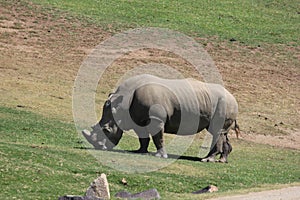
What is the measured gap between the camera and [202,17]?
172ft

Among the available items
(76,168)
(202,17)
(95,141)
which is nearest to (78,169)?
(76,168)

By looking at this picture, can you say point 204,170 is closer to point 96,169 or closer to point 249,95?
point 96,169

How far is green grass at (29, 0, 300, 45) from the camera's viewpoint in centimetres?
4969

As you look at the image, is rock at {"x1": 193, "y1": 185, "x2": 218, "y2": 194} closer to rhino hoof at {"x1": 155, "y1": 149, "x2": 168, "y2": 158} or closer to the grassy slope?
the grassy slope

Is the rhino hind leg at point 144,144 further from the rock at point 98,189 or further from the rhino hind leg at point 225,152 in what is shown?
the rock at point 98,189

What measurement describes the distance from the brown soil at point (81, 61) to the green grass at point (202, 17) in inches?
48.5

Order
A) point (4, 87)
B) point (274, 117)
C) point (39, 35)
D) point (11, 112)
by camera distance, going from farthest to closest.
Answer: point (39, 35)
point (274, 117)
point (4, 87)
point (11, 112)

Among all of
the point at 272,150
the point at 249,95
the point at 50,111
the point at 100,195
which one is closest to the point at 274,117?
the point at 249,95

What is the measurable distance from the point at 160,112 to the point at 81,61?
16425mm

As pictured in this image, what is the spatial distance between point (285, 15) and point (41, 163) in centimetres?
3493

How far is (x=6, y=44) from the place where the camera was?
43750 mm

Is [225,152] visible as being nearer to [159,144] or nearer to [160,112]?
[159,144]

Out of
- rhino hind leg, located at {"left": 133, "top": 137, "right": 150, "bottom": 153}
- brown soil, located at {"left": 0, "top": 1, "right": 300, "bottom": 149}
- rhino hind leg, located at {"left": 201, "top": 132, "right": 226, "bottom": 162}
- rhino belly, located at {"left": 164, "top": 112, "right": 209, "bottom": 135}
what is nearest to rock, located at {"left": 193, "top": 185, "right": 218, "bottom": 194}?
rhino hind leg, located at {"left": 133, "top": 137, "right": 150, "bottom": 153}

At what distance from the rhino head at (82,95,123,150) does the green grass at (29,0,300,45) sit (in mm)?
20984
